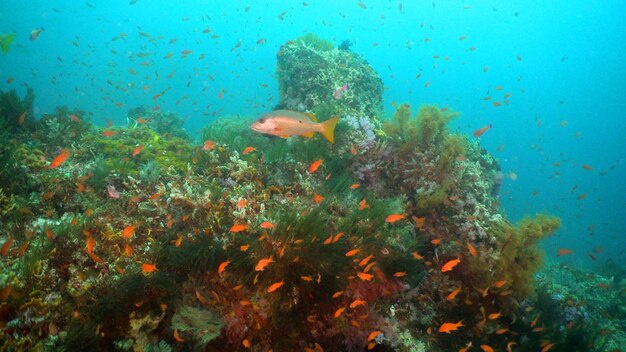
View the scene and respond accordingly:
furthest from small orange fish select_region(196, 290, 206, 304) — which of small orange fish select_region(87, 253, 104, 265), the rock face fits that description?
the rock face

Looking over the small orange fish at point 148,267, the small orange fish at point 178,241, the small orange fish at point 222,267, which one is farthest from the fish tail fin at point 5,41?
the small orange fish at point 222,267

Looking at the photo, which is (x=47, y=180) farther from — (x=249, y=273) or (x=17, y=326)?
(x=249, y=273)

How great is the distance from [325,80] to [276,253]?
979 centimetres

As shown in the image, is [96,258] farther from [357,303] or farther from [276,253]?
[357,303]

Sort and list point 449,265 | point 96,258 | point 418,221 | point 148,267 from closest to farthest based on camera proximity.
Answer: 1. point 148,267
2. point 96,258
3. point 449,265
4. point 418,221

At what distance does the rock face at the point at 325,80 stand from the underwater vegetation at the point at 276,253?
187 inches

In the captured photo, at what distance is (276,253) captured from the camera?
427cm

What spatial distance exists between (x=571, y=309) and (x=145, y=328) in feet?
34.6

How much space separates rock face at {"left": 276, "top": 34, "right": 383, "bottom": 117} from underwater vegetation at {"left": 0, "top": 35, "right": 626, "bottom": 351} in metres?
4.75

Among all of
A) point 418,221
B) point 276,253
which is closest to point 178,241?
point 276,253

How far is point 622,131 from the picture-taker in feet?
433

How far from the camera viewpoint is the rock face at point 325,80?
1227 cm

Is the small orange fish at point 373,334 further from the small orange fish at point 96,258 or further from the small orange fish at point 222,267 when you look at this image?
the small orange fish at point 96,258

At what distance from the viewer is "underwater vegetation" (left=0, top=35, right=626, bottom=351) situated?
3770 mm
